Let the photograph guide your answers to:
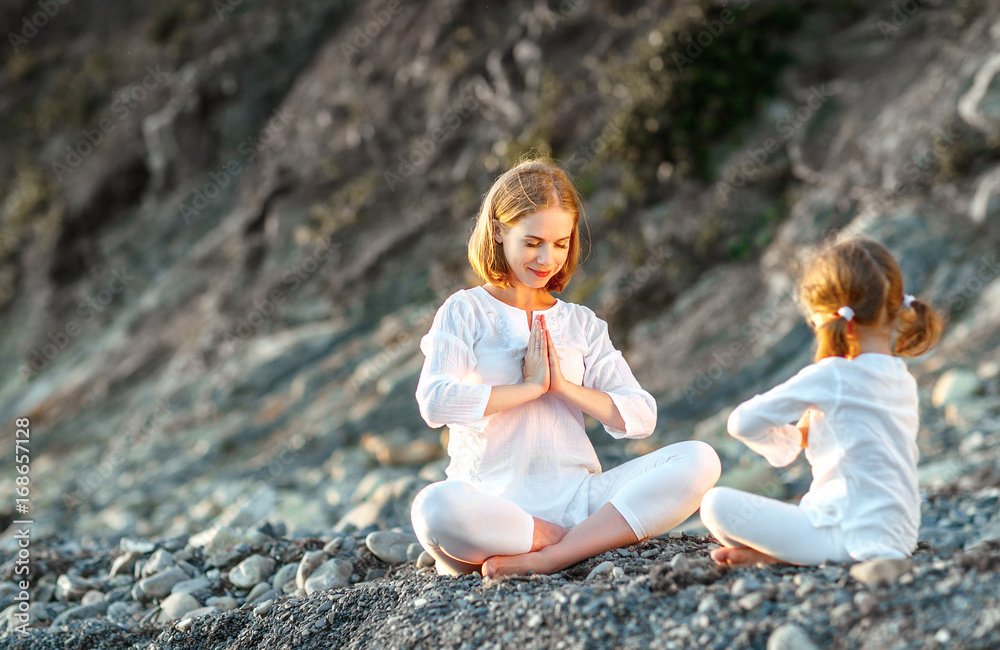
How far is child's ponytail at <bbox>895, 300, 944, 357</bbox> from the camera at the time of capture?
8.93ft

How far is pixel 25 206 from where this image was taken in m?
16.1

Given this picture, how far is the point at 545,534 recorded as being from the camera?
3.23 metres

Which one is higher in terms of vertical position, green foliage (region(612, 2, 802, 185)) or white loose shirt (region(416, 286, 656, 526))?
green foliage (region(612, 2, 802, 185))

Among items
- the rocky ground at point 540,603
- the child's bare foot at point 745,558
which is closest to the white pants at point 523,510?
the rocky ground at point 540,603

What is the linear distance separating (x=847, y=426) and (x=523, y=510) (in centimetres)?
124

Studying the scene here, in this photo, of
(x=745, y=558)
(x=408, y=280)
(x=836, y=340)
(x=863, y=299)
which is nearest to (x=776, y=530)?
(x=745, y=558)

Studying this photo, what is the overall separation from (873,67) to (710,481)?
803 centimetres

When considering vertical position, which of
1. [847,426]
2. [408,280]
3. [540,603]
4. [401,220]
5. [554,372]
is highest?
[401,220]

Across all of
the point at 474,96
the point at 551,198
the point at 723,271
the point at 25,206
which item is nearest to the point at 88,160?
the point at 25,206

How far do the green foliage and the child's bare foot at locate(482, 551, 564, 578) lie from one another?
7543 millimetres

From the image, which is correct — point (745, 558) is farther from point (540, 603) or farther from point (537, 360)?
point (537, 360)

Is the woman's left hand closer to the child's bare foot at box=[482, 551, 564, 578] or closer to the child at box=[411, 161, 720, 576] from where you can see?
the child at box=[411, 161, 720, 576]

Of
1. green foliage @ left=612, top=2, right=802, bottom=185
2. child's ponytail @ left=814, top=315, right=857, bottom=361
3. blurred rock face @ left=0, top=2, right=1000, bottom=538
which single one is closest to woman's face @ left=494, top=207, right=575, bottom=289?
child's ponytail @ left=814, top=315, right=857, bottom=361

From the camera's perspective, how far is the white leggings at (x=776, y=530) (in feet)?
8.88
